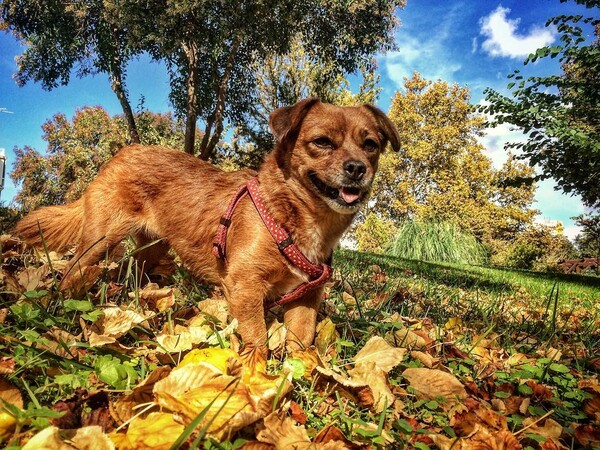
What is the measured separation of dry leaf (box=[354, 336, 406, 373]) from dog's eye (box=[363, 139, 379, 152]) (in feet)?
5.20

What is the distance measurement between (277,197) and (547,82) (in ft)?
38.1

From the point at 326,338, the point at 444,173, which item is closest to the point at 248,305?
the point at 326,338

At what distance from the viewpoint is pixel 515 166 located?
110ft

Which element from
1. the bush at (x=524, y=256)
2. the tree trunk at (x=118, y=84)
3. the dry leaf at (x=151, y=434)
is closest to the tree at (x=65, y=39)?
the tree trunk at (x=118, y=84)

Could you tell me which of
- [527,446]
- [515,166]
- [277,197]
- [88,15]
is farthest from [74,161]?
[515,166]

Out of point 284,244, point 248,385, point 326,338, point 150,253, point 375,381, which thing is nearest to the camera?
point 248,385

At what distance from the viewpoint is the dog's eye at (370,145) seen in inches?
127

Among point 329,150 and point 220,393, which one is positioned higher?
point 329,150

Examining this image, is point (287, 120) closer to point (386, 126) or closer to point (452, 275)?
point (386, 126)

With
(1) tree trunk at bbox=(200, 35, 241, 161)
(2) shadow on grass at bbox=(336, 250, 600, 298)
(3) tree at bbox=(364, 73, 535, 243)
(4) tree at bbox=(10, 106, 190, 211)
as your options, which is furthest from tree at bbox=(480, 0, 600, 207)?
(4) tree at bbox=(10, 106, 190, 211)

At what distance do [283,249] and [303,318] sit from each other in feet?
1.61

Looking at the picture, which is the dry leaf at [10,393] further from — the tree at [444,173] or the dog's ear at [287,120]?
the tree at [444,173]

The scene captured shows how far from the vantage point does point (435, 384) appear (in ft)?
6.70

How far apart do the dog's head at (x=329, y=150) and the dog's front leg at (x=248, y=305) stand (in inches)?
29.9
